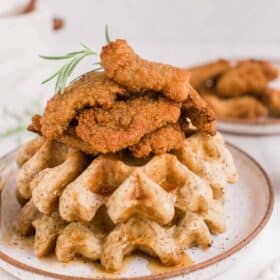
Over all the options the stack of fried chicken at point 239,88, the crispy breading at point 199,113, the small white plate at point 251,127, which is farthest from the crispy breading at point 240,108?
the crispy breading at point 199,113

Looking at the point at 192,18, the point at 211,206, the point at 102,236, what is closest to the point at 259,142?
the point at 211,206

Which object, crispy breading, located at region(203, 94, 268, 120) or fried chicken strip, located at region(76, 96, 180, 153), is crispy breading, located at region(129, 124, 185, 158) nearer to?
fried chicken strip, located at region(76, 96, 180, 153)

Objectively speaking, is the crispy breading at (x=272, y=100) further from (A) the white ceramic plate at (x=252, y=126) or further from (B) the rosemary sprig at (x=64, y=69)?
(B) the rosemary sprig at (x=64, y=69)

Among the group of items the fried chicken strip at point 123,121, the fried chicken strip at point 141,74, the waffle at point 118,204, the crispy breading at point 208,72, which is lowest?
the crispy breading at point 208,72

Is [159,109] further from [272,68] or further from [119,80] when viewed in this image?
[272,68]

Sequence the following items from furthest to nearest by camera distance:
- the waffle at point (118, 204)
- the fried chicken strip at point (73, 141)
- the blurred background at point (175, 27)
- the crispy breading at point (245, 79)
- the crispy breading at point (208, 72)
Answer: the blurred background at point (175, 27), the crispy breading at point (208, 72), the crispy breading at point (245, 79), the fried chicken strip at point (73, 141), the waffle at point (118, 204)

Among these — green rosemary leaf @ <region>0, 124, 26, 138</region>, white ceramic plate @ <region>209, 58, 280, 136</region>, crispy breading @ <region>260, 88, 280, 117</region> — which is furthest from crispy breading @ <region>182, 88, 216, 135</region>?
crispy breading @ <region>260, 88, 280, 117</region>

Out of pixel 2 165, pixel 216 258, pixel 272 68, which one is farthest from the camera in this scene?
pixel 272 68
